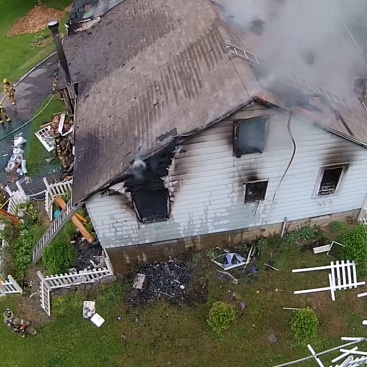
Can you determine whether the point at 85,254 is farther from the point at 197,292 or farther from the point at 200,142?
the point at 200,142

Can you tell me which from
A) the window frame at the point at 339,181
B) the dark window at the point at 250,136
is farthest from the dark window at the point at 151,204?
the window frame at the point at 339,181

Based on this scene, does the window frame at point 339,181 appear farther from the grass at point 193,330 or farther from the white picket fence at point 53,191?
the white picket fence at point 53,191

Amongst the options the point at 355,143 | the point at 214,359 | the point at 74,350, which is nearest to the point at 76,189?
the point at 74,350

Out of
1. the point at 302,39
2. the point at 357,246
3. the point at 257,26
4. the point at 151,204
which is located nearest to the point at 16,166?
the point at 151,204

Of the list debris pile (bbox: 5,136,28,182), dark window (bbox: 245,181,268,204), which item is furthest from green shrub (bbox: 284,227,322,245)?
debris pile (bbox: 5,136,28,182)

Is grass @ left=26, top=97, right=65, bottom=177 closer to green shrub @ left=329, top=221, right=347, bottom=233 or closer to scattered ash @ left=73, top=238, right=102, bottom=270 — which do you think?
scattered ash @ left=73, top=238, right=102, bottom=270
